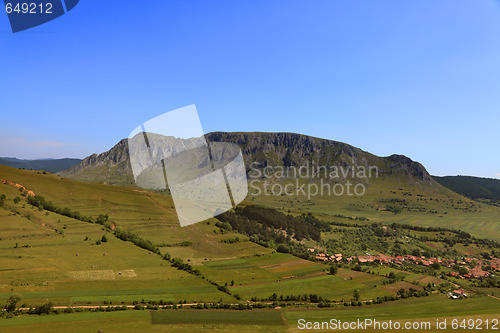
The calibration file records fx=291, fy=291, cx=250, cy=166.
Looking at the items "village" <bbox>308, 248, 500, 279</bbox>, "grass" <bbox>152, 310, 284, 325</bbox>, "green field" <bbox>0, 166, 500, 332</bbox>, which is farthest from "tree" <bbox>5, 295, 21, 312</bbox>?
"village" <bbox>308, 248, 500, 279</bbox>

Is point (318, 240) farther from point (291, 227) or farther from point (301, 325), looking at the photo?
point (301, 325)

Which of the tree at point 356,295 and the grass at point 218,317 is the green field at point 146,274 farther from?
the tree at point 356,295

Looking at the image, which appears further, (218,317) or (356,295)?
(356,295)

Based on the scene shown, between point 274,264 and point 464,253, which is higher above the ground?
point 274,264

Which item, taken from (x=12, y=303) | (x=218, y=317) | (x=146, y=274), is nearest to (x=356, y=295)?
(x=218, y=317)

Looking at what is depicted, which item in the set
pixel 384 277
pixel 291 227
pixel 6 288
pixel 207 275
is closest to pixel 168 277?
pixel 207 275

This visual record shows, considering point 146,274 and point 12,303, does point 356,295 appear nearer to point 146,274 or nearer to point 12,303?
point 146,274

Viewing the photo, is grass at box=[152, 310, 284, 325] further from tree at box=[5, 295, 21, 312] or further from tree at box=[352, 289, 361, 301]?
tree at box=[352, 289, 361, 301]

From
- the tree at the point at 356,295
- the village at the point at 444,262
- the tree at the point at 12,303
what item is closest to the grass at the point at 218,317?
the tree at the point at 12,303
